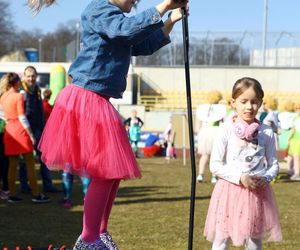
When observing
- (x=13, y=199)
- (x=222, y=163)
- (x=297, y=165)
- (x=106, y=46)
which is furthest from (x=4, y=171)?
(x=297, y=165)

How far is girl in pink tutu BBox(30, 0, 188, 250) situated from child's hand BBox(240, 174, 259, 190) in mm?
1123

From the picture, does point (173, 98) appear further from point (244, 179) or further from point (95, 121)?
point (95, 121)

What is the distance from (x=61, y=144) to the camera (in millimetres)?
3500

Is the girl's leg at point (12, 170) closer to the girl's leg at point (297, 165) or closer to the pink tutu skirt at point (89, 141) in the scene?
the pink tutu skirt at point (89, 141)

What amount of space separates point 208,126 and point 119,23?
8.87 m

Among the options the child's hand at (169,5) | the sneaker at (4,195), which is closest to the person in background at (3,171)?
the sneaker at (4,195)

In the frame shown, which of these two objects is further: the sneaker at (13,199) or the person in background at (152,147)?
the person in background at (152,147)

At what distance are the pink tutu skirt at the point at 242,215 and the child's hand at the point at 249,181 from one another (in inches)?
2.5

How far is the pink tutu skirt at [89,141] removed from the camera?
3.45 m

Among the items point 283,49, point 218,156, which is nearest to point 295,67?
point 283,49

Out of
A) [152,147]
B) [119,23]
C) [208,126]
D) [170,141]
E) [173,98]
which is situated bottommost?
[152,147]

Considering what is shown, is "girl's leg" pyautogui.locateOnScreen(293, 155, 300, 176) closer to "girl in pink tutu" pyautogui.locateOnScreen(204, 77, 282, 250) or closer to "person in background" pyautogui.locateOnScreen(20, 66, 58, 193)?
"person in background" pyautogui.locateOnScreen(20, 66, 58, 193)

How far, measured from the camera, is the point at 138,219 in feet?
24.1

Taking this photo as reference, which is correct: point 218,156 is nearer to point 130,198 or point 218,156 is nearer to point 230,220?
point 230,220
